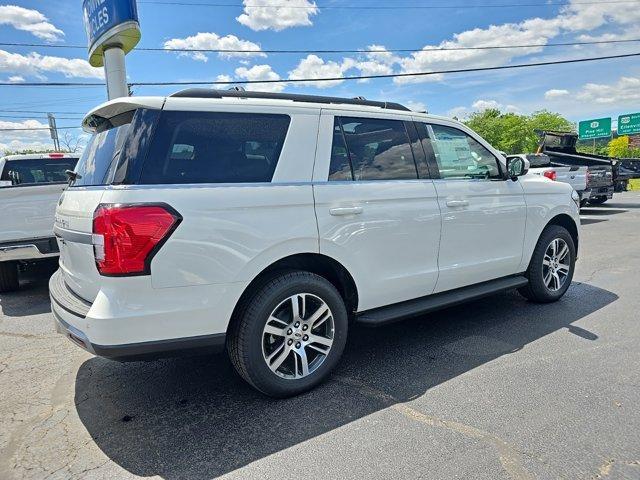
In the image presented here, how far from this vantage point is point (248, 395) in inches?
122

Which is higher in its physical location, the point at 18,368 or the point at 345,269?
the point at 345,269

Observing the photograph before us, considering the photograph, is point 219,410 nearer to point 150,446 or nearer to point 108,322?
point 150,446

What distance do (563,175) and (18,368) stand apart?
13.6 m

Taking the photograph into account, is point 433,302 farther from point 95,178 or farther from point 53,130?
point 53,130

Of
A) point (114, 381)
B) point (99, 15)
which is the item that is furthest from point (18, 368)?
point (99, 15)

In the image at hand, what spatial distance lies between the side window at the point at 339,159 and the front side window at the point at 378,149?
0.02 m

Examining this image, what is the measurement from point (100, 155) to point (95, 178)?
0.18 metres

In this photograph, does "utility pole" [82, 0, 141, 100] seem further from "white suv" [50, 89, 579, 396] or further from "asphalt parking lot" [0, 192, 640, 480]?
"white suv" [50, 89, 579, 396]

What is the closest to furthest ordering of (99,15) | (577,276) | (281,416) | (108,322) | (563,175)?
(108,322), (281,416), (577,276), (99,15), (563,175)

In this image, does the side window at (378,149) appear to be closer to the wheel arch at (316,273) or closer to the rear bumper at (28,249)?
the wheel arch at (316,273)

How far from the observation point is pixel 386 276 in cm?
340

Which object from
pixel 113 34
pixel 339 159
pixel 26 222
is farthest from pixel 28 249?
pixel 113 34

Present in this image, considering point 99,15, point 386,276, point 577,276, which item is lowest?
point 577,276

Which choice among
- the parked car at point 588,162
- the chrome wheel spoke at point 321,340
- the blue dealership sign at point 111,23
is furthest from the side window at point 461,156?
the parked car at point 588,162
